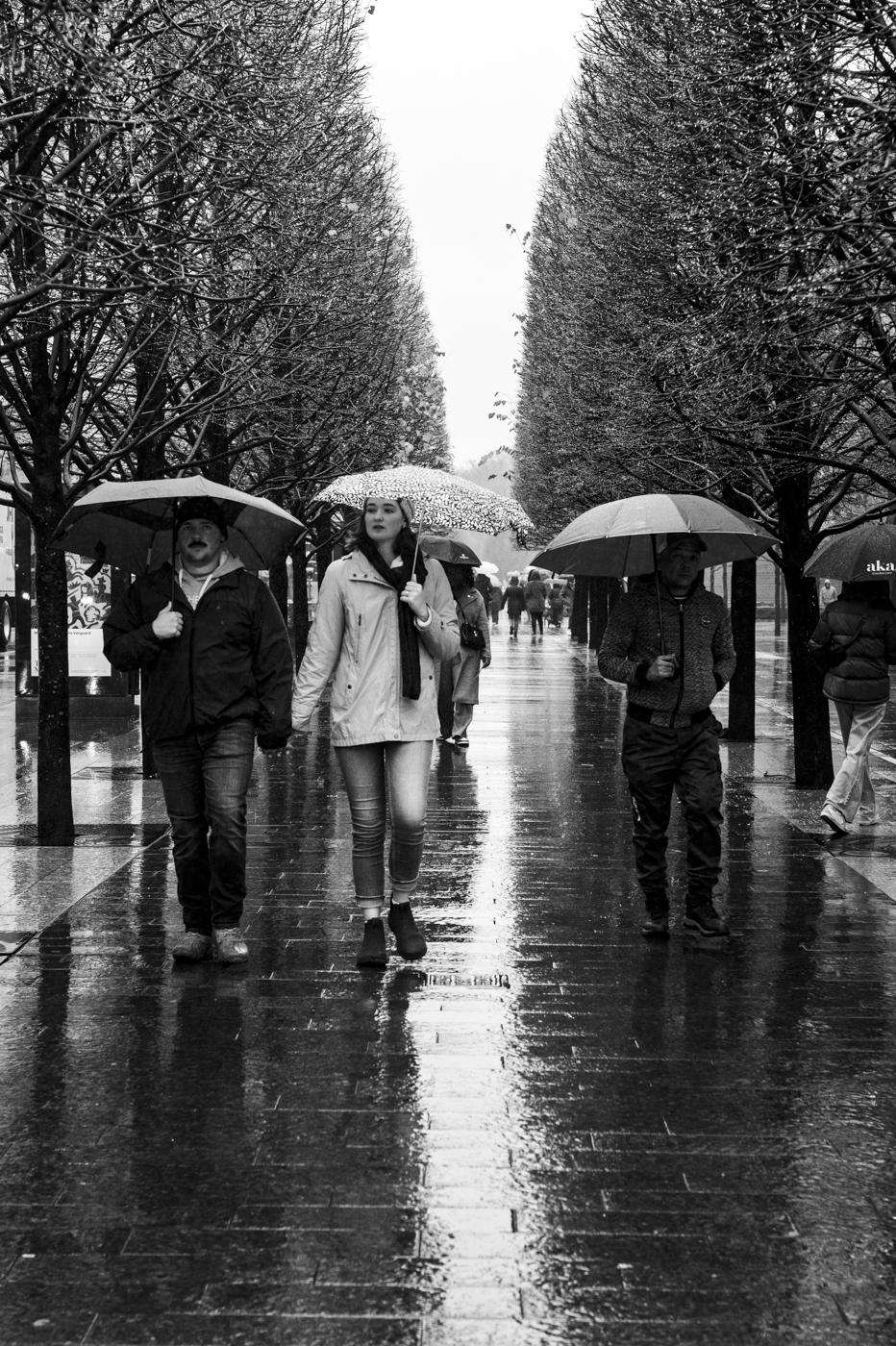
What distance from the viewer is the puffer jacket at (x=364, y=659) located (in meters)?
6.75

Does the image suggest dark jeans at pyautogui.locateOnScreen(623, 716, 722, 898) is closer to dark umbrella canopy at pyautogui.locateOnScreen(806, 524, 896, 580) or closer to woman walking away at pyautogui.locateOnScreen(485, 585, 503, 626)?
dark umbrella canopy at pyautogui.locateOnScreen(806, 524, 896, 580)

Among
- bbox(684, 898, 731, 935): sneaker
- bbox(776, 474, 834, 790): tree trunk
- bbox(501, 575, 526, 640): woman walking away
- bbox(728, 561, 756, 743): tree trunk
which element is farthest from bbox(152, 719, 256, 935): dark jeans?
bbox(501, 575, 526, 640): woman walking away

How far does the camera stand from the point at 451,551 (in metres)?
14.9

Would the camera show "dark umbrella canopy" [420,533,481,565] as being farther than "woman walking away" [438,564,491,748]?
No

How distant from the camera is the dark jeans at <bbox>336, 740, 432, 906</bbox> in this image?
6.83 m

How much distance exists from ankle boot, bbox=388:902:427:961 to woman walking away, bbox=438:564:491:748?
342 inches

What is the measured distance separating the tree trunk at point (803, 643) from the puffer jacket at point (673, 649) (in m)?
5.08

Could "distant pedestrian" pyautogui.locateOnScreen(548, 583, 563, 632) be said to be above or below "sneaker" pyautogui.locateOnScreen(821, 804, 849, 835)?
above

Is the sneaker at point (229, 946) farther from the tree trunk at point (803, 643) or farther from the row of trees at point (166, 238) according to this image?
the tree trunk at point (803, 643)

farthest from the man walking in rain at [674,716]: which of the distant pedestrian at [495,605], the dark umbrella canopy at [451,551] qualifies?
the distant pedestrian at [495,605]

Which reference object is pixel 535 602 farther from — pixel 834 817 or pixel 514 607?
pixel 834 817

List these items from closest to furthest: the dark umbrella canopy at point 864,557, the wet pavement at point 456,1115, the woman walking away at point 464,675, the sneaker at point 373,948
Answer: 1. the wet pavement at point 456,1115
2. the sneaker at point 373,948
3. the dark umbrella canopy at point 864,557
4. the woman walking away at point 464,675

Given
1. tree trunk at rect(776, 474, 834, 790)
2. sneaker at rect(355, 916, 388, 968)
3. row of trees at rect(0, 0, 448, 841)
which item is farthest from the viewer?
tree trunk at rect(776, 474, 834, 790)

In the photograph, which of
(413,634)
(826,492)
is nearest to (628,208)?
(826,492)
